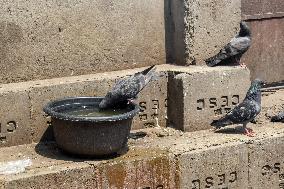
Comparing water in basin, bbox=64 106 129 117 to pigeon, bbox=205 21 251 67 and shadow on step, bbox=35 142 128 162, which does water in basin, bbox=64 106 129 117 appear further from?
pigeon, bbox=205 21 251 67

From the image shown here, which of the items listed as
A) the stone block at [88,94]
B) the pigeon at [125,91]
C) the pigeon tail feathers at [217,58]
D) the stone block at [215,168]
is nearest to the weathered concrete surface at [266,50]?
the pigeon tail feathers at [217,58]

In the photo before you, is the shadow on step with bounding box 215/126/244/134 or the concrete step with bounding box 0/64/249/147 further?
the shadow on step with bounding box 215/126/244/134

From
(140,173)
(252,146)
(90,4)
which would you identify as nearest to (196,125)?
(252,146)

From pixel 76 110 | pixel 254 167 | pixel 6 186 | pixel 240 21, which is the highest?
pixel 240 21

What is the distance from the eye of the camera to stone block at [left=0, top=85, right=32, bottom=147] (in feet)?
17.2

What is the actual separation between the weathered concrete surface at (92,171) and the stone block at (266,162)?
2.88ft

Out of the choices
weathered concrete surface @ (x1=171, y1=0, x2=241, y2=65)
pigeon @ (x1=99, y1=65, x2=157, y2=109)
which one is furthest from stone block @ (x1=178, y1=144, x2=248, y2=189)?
weathered concrete surface @ (x1=171, y1=0, x2=241, y2=65)

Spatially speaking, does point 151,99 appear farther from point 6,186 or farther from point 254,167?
point 6,186

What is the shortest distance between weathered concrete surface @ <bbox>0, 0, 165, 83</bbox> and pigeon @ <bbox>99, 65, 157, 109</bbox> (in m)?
0.79

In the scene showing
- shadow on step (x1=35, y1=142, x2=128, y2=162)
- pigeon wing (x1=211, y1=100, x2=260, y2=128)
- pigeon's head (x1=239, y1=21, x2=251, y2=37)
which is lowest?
shadow on step (x1=35, y1=142, x2=128, y2=162)

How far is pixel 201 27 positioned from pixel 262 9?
1128 millimetres

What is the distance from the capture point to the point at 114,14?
19.3 feet

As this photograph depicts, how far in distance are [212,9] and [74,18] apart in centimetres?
149

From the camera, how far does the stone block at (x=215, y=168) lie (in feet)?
16.9
